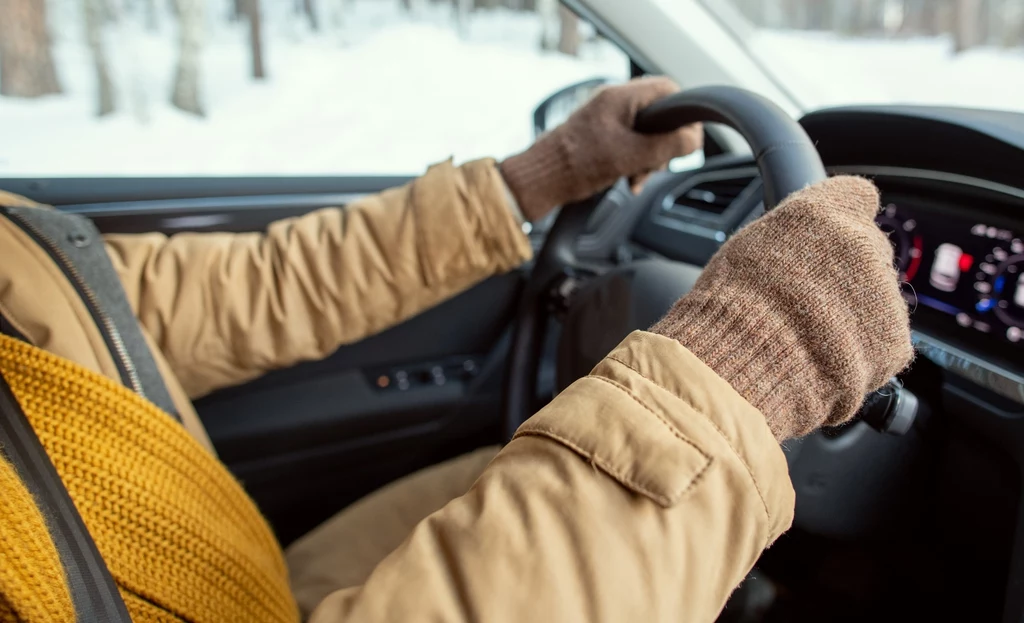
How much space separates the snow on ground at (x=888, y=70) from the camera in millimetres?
1098

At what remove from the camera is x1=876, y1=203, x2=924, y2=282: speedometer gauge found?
922 mm

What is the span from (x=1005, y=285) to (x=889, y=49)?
0.69m

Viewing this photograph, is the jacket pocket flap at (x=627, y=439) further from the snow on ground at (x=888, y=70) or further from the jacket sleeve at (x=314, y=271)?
the snow on ground at (x=888, y=70)

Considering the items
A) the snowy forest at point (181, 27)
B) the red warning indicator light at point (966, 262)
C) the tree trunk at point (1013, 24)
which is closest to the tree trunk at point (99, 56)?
the snowy forest at point (181, 27)

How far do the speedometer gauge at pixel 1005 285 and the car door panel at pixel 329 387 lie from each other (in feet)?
2.76

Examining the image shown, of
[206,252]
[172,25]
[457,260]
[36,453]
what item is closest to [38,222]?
[206,252]

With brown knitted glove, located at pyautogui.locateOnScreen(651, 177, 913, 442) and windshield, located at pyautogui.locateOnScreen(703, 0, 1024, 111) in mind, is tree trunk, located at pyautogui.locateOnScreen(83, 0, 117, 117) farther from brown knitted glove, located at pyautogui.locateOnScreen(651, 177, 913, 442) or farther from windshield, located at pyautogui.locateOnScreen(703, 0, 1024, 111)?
brown knitted glove, located at pyautogui.locateOnScreen(651, 177, 913, 442)

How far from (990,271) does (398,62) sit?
54.7 inches

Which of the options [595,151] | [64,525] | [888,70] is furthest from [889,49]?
[64,525]

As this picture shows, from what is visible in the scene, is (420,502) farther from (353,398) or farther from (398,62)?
(398,62)

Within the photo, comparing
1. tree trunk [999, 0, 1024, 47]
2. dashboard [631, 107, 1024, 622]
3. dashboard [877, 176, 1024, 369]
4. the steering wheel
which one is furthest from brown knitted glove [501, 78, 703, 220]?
tree trunk [999, 0, 1024, 47]

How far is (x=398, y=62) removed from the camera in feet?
5.71

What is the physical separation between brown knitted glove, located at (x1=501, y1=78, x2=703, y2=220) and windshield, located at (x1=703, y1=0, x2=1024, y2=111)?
501mm

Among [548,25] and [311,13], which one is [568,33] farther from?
[311,13]
